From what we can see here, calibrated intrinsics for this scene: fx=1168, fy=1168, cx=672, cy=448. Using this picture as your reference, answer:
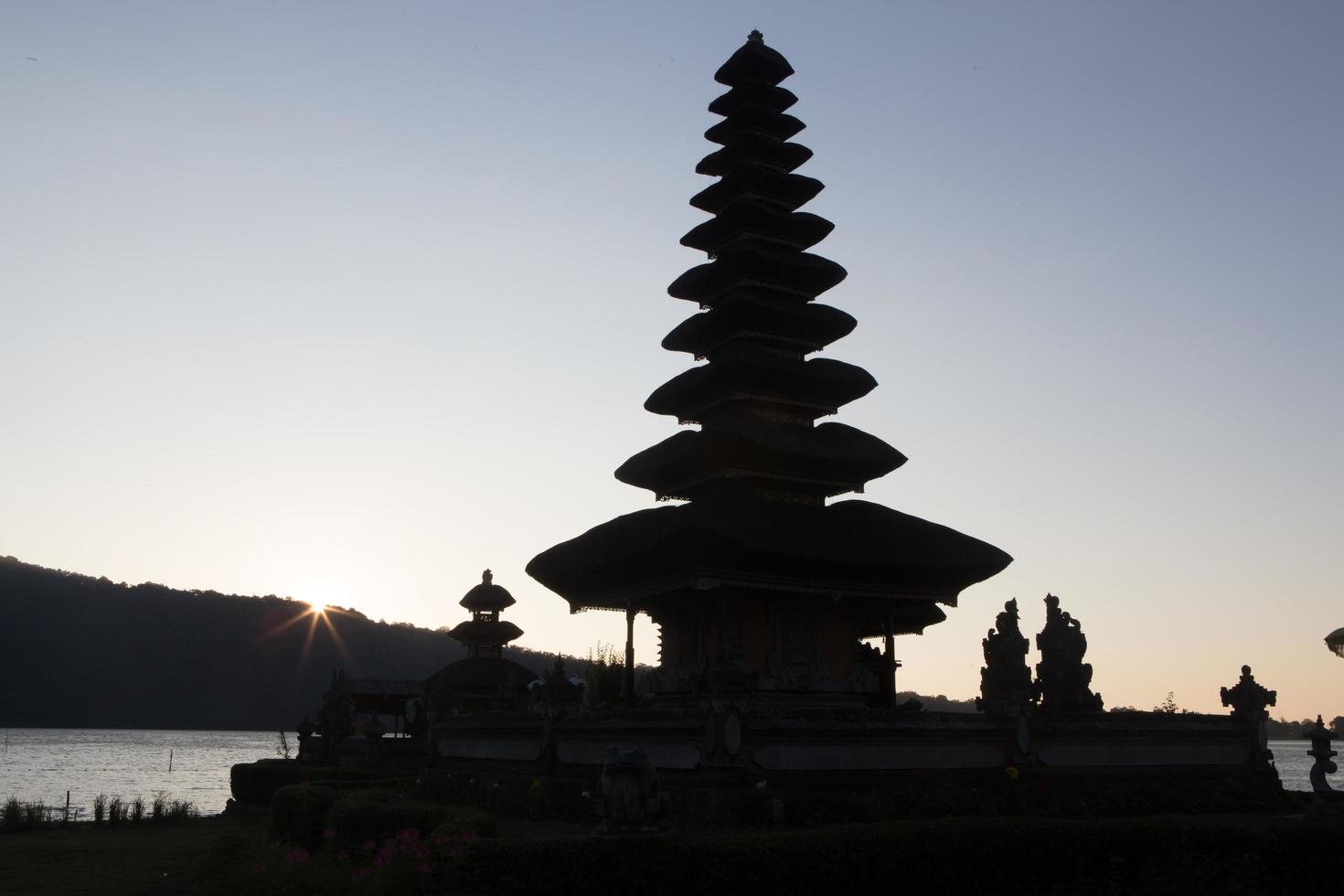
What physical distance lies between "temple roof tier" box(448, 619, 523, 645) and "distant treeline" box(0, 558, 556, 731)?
324ft

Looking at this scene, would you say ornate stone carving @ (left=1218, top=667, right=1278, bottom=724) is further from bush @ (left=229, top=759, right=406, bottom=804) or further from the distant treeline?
the distant treeline

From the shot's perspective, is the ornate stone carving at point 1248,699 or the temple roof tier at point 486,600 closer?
the ornate stone carving at point 1248,699

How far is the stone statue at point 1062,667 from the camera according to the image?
27438mm

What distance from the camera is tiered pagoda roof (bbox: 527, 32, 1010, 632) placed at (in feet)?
86.8

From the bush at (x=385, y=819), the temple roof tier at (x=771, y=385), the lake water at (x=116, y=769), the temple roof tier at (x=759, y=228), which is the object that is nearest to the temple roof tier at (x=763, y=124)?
the temple roof tier at (x=759, y=228)

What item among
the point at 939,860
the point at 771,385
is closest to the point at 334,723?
the point at 771,385

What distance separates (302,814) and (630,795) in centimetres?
1467

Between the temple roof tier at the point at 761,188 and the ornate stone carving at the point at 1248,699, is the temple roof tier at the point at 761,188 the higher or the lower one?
the higher one

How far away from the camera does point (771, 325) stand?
104 ft

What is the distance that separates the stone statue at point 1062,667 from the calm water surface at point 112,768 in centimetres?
4632

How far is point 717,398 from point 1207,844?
17418mm

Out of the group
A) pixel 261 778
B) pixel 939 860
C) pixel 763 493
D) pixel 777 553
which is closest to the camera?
pixel 939 860

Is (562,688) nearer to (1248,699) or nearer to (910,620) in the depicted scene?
(910,620)

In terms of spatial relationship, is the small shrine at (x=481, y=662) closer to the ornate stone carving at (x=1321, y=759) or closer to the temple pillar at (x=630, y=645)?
the temple pillar at (x=630, y=645)
